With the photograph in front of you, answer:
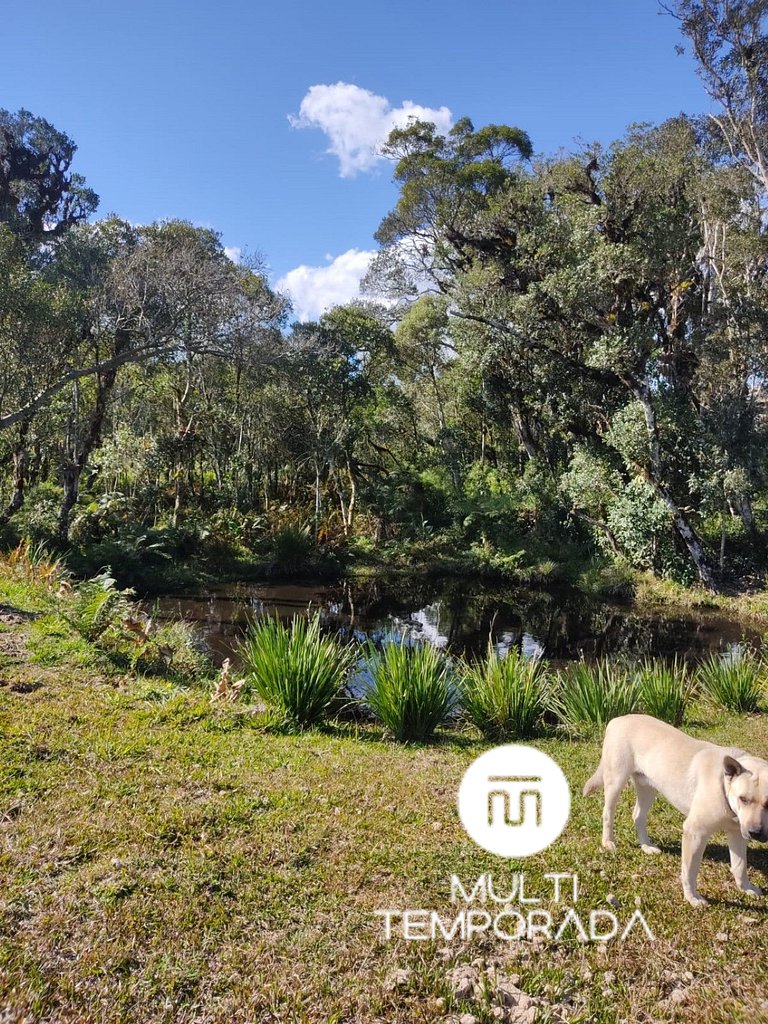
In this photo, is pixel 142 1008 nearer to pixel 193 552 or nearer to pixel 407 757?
pixel 407 757

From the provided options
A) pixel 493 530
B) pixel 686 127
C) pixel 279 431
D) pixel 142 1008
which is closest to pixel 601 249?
pixel 686 127

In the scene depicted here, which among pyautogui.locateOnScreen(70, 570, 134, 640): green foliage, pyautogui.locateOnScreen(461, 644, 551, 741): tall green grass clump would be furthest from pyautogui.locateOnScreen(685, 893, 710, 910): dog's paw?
pyautogui.locateOnScreen(70, 570, 134, 640): green foliage

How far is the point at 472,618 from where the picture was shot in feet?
44.5

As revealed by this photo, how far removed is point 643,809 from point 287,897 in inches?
74.2

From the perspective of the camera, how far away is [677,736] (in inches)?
116

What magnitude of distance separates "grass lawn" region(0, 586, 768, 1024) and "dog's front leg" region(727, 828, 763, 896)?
0.06m

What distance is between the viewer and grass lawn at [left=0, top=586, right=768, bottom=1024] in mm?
2234


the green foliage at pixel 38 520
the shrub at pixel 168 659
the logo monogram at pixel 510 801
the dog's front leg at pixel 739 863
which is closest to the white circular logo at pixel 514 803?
the logo monogram at pixel 510 801

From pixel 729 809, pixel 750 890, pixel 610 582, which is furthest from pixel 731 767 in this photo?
pixel 610 582

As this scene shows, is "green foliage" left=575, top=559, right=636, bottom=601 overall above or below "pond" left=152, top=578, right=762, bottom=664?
above

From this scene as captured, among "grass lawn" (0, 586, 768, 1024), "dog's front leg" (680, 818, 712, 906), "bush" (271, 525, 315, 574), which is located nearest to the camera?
"grass lawn" (0, 586, 768, 1024)

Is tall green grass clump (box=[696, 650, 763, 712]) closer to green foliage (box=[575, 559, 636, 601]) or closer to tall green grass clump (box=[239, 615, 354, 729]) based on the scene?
tall green grass clump (box=[239, 615, 354, 729])

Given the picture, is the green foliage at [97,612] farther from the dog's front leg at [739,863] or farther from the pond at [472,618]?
the dog's front leg at [739,863]

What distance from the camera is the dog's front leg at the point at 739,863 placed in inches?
107
